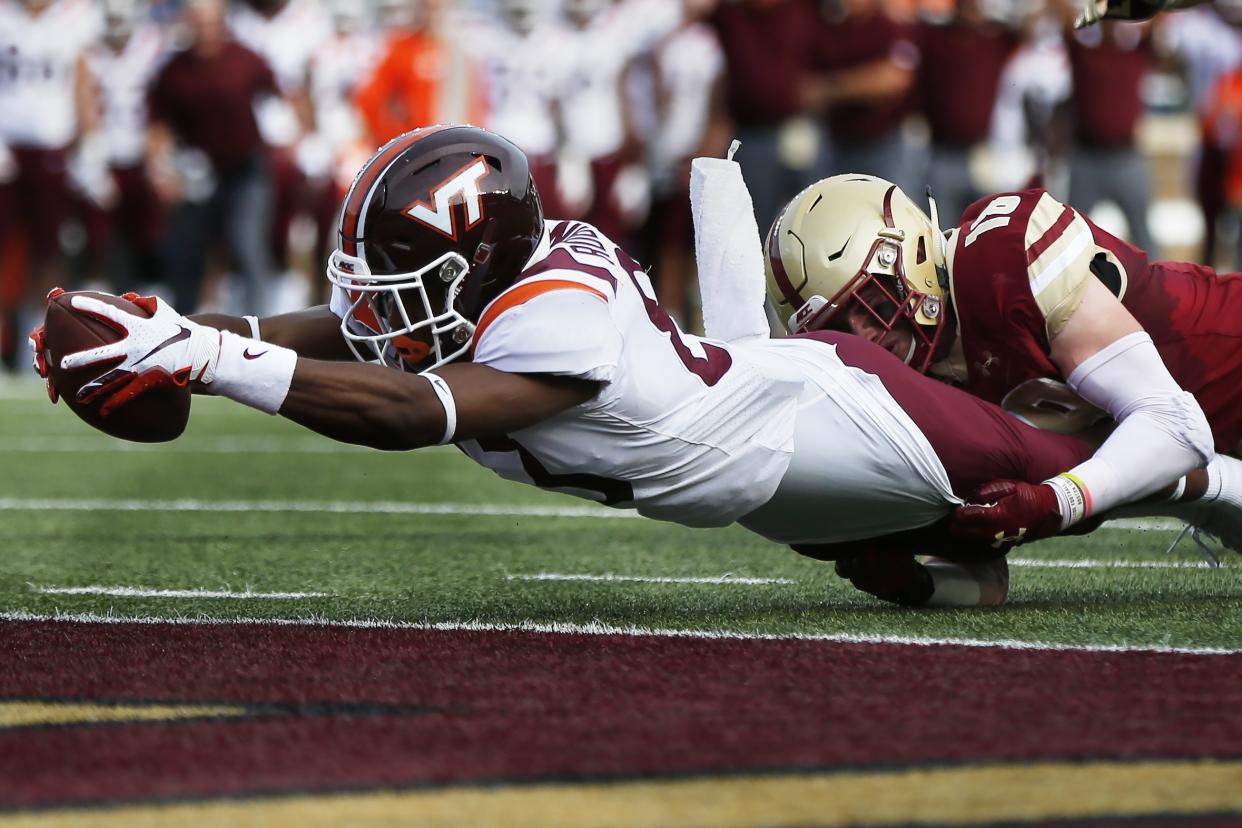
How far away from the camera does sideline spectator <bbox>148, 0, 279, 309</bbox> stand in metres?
10.3

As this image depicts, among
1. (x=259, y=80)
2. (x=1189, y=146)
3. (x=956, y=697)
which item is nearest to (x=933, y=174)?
(x=259, y=80)

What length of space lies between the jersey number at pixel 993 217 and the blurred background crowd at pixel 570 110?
5.53 meters

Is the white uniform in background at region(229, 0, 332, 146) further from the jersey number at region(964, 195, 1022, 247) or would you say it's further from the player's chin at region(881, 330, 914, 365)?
the jersey number at region(964, 195, 1022, 247)

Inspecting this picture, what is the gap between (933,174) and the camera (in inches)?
398

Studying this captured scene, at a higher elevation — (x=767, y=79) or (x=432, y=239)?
(x=767, y=79)

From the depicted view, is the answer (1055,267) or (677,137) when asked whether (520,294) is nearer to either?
(1055,267)

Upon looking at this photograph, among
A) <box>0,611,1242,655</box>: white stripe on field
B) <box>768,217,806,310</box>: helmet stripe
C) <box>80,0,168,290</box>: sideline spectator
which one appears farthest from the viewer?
<box>80,0,168,290</box>: sideline spectator

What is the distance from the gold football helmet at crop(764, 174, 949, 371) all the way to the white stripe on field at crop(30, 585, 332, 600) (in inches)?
42.2

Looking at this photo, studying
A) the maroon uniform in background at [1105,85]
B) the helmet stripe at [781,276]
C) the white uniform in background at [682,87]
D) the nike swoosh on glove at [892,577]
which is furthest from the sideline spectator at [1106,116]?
the nike swoosh on glove at [892,577]

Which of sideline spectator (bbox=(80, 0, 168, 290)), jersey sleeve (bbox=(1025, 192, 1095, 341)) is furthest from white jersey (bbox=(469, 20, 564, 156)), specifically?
jersey sleeve (bbox=(1025, 192, 1095, 341))

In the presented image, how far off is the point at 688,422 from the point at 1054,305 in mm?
718

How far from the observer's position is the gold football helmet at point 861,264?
3.63 meters

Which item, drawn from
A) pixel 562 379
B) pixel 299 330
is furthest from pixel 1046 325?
pixel 299 330

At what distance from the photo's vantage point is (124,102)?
12531 millimetres
